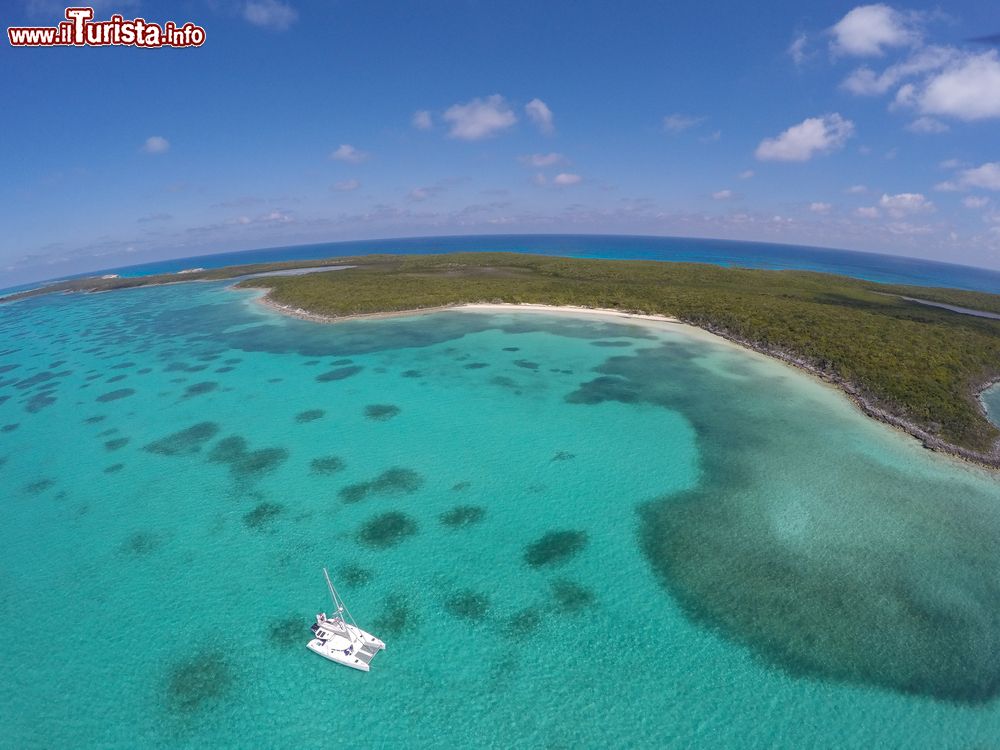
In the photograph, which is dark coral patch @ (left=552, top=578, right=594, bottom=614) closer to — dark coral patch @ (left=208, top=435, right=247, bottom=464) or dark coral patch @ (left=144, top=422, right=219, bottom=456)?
dark coral patch @ (left=208, top=435, right=247, bottom=464)

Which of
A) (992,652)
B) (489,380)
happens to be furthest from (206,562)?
(992,652)

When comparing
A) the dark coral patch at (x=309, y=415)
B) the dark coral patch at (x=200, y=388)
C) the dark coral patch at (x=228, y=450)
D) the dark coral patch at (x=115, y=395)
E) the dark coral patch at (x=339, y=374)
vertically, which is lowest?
the dark coral patch at (x=228, y=450)

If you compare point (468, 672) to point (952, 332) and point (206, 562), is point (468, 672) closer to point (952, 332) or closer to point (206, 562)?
point (206, 562)

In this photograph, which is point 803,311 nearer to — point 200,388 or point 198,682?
point 198,682

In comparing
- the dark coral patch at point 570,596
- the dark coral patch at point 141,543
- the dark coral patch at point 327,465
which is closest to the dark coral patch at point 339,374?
the dark coral patch at point 327,465

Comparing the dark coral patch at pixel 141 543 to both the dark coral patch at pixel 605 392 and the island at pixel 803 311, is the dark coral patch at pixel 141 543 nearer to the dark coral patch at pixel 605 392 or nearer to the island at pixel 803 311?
the dark coral patch at pixel 605 392

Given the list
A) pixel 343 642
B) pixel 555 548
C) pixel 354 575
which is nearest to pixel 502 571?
A: pixel 555 548
